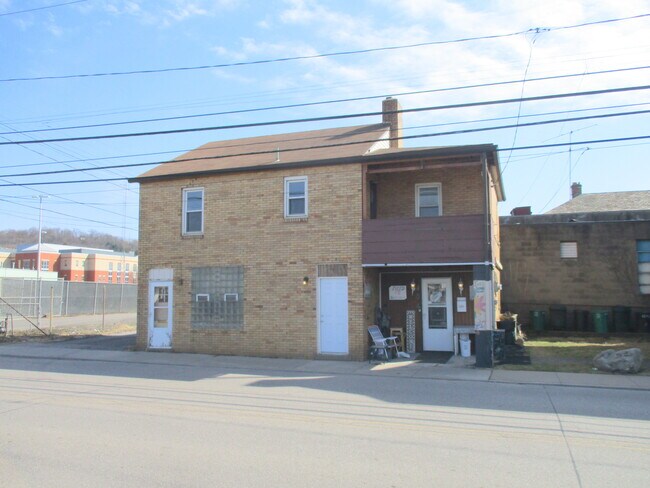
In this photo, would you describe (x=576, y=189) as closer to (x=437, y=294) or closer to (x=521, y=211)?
(x=521, y=211)

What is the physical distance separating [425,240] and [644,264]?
40.6ft

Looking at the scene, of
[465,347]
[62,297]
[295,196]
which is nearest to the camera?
[465,347]

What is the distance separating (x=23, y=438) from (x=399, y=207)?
1247 centimetres

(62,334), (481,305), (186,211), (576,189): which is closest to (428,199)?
(481,305)

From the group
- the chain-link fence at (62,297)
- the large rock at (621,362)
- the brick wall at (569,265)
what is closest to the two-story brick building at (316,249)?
the large rock at (621,362)

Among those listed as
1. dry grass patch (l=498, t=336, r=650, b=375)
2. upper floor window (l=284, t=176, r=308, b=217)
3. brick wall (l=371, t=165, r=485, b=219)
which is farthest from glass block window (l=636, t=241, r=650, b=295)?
upper floor window (l=284, t=176, r=308, b=217)

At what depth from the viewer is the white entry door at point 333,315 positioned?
15.2 meters

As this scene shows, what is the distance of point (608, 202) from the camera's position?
26.0m

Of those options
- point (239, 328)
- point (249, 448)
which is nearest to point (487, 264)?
point (239, 328)

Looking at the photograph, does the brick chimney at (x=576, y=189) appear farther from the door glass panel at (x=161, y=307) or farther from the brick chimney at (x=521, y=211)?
the door glass panel at (x=161, y=307)

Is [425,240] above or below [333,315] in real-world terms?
above

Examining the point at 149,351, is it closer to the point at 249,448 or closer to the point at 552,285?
the point at 249,448

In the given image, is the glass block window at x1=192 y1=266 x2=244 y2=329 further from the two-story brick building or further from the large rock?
the large rock

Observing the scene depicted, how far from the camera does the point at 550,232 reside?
889 inches
